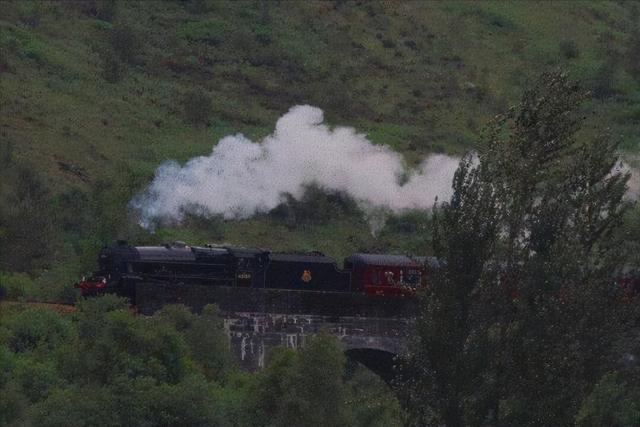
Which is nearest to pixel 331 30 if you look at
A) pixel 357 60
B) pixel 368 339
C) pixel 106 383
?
pixel 357 60

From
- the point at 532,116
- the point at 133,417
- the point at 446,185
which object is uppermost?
the point at 446,185

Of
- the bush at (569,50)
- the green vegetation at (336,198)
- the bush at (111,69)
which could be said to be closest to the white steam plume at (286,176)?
the green vegetation at (336,198)

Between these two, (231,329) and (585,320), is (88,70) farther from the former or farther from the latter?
(585,320)

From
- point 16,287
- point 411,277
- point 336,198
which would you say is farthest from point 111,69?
point 411,277

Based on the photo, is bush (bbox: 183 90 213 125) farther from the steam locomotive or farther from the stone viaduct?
the stone viaduct

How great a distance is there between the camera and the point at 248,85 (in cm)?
8131

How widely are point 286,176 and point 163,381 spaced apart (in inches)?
1054

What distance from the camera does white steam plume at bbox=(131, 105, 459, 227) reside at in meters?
52.5

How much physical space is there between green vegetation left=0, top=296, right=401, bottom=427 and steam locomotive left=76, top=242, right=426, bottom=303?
3225mm

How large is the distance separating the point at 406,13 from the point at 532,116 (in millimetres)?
68644

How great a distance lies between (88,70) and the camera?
247 ft

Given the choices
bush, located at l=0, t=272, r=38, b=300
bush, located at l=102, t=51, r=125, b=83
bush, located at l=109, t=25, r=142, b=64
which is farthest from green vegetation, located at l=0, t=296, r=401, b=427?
bush, located at l=109, t=25, r=142, b=64

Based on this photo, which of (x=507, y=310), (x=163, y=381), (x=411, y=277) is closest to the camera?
(x=507, y=310)

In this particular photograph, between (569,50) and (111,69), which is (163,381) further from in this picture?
(569,50)
